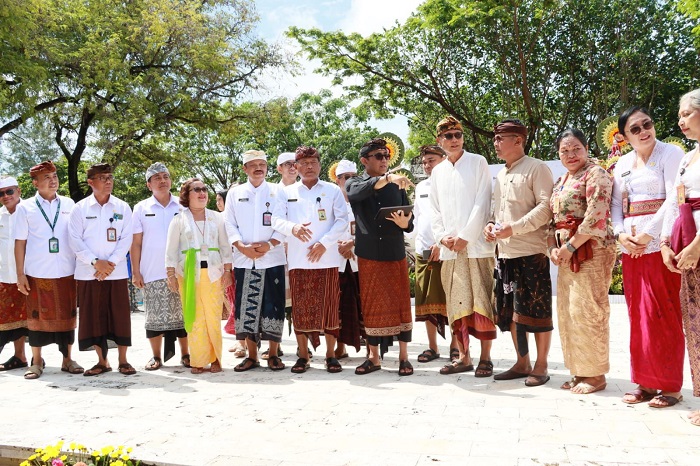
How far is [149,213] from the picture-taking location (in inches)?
239

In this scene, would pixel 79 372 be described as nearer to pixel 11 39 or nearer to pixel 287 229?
pixel 287 229

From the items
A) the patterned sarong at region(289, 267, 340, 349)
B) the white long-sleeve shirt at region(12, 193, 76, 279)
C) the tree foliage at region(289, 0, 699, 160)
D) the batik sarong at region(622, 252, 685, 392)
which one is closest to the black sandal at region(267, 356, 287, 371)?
the patterned sarong at region(289, 267, 340, 349)

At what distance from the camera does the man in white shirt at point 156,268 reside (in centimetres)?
593

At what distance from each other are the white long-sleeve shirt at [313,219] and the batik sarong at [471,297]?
43.8 inches

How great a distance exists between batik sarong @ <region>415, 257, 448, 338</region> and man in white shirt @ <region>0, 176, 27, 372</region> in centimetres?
407

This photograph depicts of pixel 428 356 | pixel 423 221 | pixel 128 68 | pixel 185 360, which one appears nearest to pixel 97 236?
pixel 185 360

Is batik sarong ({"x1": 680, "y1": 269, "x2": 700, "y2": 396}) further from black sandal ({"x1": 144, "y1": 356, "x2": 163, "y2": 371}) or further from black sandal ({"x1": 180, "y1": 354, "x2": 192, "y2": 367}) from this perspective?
black sandal ({"x1": 144, "y1": 356, "x2": 163, "y2": 371})

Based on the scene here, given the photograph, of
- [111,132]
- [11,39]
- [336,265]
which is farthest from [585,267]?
[111,132]

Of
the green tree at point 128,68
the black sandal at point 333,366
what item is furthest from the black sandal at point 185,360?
the green tree at point 128,68

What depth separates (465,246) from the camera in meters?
4.96

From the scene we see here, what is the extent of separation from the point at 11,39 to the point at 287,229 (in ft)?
32.1

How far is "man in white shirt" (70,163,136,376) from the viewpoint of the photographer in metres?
5.76

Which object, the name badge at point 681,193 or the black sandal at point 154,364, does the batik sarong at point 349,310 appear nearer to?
the black sandal at point 154,364

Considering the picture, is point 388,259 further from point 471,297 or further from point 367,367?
point 367,367
